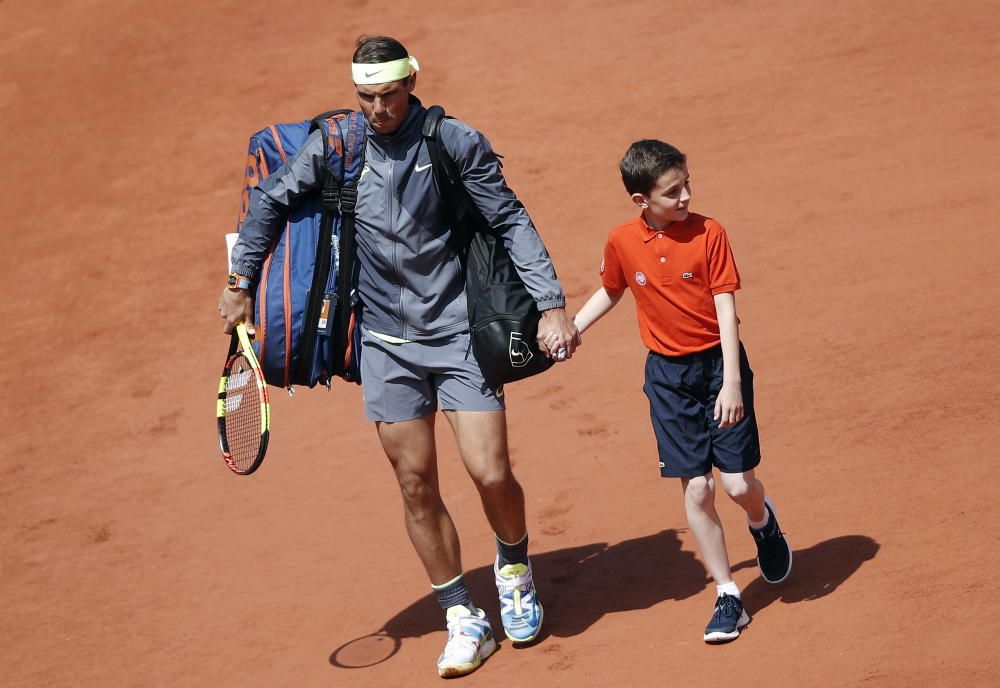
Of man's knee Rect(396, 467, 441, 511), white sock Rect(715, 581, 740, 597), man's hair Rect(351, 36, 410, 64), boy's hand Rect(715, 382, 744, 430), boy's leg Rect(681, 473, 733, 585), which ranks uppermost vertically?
man's hair Rect(351, 36, 410, 64)

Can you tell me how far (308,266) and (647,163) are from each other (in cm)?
133

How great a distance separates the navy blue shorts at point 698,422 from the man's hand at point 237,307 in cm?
156

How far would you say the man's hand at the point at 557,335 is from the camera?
4520 mm

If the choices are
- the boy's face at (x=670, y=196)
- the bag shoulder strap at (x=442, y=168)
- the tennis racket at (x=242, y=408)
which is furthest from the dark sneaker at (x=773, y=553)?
the tennis racket at (x=242, y=408)

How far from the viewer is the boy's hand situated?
437 centimetres

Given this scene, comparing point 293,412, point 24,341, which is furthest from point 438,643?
point 24,341

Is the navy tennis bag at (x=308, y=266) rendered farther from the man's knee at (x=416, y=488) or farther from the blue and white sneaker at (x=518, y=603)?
the blue and white sneaker at (x=518, y=603)

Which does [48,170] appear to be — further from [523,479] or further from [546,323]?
[546,323]

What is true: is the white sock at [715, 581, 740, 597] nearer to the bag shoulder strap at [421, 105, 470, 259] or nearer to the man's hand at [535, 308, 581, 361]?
the man's hand at [535, 308, 581, 361]

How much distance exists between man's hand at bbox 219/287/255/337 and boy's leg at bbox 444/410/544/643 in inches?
33.6

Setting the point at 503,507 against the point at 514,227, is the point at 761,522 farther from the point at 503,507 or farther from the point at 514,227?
the point at 514,227

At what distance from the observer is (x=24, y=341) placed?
955 cm

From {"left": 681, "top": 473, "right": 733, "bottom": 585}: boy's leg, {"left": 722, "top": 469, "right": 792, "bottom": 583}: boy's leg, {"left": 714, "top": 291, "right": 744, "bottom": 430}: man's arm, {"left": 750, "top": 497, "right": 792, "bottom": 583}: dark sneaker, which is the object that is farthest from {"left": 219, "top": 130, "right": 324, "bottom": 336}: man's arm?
{"left": 750, "top": 497, "right": 792, "bottom": 583}: dark sneaker

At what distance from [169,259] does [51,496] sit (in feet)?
10.7
